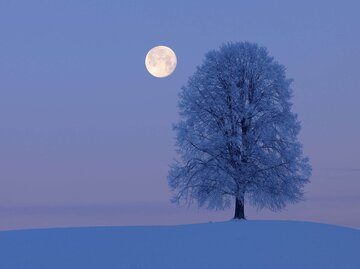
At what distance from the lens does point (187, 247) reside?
24031 millimetres

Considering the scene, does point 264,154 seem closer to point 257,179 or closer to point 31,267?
point 257,179

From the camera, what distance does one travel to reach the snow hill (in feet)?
69.7

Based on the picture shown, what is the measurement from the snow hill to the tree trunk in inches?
211

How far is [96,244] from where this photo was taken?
81.9 ft

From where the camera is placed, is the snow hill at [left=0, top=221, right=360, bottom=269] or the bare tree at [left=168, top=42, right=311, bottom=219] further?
the bare tree at [left=168, top=42, right=311, bottom=219]

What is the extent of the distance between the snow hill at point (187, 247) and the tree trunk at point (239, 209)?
536cm

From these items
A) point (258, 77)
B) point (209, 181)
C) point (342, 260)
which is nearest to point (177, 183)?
point (209, 181)

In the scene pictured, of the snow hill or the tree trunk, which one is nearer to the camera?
the snow hill

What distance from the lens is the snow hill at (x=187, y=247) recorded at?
21234mm

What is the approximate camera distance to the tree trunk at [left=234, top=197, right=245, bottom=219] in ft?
119

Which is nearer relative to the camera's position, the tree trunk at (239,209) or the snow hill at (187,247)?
the snow hill at (187,247)

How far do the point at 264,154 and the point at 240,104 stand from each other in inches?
129

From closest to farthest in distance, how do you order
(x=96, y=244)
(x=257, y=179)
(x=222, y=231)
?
(x=96, y=244) → (x=222, y=231) → (x=257, y=179)

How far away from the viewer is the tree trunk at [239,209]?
3619cm
